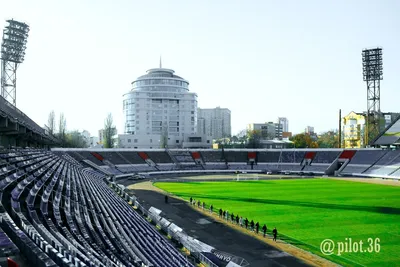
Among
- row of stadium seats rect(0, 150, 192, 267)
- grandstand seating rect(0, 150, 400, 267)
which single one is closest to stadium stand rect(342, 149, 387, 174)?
grandstand seating rect(0, 150, 400, 267)

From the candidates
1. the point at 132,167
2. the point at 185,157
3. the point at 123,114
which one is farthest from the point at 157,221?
the point at 123,114

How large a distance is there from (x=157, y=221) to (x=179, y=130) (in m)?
104

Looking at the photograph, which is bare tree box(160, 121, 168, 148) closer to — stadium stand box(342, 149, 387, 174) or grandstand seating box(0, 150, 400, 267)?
stadium stand box(342, 149, 387, 174)

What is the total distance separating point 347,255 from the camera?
74.2 feet

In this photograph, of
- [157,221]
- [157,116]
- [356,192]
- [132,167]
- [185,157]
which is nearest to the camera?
[157,221]

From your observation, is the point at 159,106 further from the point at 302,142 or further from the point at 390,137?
the point at 390,137

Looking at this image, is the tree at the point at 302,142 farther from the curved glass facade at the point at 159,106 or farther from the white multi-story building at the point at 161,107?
the curved glass facade at the point at 159,106

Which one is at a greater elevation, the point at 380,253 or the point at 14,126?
the point at 14,126

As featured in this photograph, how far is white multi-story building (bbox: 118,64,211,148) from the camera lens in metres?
129

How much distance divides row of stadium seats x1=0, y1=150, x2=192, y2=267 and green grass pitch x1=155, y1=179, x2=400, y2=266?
1130 centimetres

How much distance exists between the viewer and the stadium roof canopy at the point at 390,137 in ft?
254

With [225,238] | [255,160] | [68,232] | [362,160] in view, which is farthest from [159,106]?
[68,232]

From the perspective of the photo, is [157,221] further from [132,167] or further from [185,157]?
[185,157]

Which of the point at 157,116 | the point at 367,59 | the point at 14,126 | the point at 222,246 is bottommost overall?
the point at 222,246
